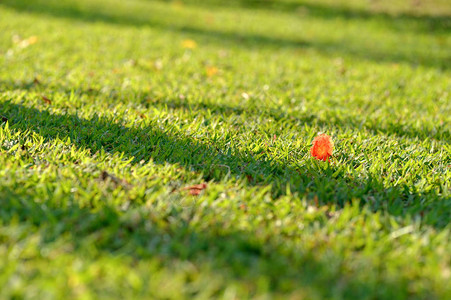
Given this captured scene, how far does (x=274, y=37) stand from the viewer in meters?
7.70

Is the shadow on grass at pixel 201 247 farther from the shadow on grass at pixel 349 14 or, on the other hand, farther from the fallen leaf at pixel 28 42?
the shadow on grass at pixel 349 14

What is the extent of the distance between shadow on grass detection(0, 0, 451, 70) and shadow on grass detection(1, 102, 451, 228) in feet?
14.5

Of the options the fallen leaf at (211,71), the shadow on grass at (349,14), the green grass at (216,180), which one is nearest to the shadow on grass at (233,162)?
the green grass at (216,180)

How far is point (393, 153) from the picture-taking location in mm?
2510

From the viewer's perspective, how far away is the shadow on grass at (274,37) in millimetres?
6551

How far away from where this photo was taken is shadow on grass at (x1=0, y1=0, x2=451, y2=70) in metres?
6.55

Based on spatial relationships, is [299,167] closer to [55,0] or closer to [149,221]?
[149,221]

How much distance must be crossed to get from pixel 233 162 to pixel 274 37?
5970mm

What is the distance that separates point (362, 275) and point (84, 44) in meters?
5.14

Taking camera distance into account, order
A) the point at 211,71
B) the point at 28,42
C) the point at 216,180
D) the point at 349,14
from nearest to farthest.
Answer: the point at 216,180 → the point at 211,71 → the point at 28,42 → the point at 349,14

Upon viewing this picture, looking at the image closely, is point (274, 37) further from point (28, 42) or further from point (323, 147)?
point (323, 147)

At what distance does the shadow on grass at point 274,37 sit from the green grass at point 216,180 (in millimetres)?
1660

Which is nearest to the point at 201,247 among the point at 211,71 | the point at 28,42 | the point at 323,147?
the point at 323,147

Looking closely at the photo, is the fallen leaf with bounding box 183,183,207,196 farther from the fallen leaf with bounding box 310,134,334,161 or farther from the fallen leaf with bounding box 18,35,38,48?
the fallen leaf with bounding box 18,35,38,48
